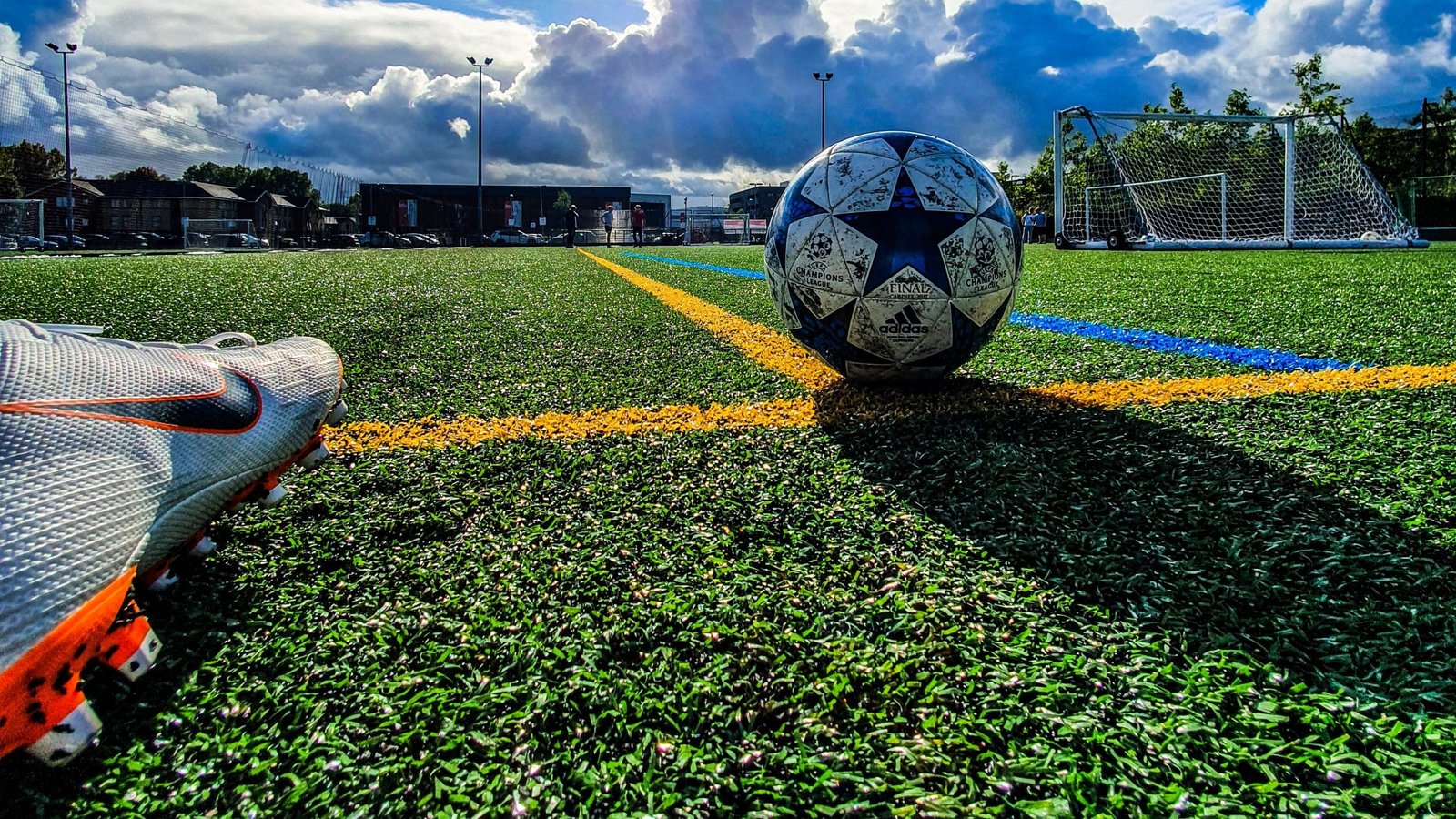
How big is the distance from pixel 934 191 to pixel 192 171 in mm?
114763


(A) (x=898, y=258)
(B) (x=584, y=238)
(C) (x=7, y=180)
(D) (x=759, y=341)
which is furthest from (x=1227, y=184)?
(C) (x=7, y=180)

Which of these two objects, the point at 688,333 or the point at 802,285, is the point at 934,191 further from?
the point at 688,333

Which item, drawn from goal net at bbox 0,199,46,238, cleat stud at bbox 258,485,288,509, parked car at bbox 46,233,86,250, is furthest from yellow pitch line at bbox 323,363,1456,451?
parked car at bbox 46,233,86,250

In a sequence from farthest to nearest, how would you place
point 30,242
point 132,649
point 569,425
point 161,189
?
point 161,189
point 30,242
point 569,425
point 132,649

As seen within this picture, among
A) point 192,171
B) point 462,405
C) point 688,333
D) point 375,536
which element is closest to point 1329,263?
point 688,333

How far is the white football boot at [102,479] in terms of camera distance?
38.8 inches

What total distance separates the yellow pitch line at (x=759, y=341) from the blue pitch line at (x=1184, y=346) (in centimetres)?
146

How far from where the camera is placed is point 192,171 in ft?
312

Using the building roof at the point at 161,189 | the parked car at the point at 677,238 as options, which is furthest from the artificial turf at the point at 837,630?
the building roof at the point at 161,189

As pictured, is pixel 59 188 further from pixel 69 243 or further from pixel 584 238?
pixel 584 238

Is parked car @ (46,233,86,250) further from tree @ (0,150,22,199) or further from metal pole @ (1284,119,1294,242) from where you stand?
metal pole @ (1284,119,1294,242)

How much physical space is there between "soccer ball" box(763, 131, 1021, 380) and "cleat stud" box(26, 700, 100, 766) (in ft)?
6.90

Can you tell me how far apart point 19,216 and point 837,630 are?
118 ft

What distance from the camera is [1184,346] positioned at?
3635 millimetres
